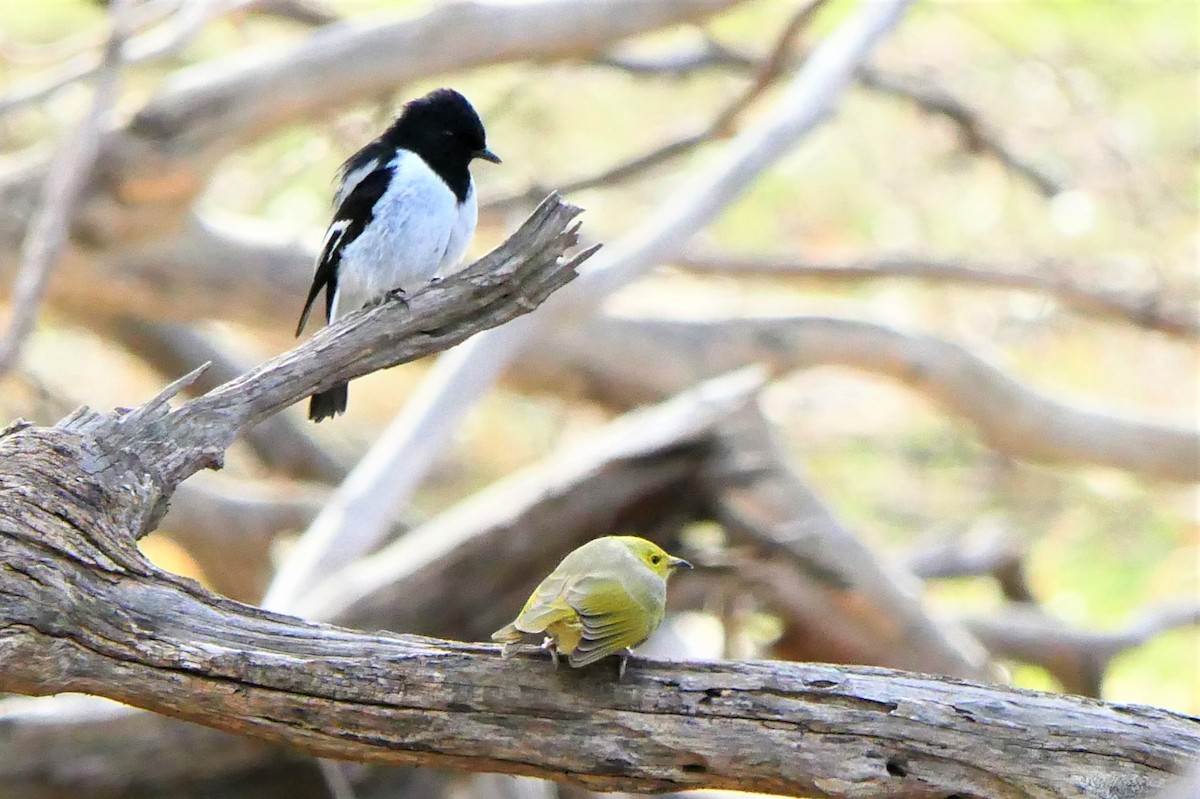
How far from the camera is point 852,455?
11586 mm

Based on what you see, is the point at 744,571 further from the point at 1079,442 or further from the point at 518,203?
the point at 1079,442

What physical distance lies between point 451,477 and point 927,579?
4.46m

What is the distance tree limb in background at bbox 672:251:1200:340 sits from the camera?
27.6 ft

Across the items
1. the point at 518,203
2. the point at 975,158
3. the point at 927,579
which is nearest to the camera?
the point at 518,203

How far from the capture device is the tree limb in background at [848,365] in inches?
324

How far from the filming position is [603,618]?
93.0 inches

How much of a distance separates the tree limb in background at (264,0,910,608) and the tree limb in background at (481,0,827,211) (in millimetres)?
283

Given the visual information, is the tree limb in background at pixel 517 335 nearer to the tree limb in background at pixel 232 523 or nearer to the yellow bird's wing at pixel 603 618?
the tree limb in background at pixel 232 523

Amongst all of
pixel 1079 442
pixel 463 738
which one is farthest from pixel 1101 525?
pixel 463 738

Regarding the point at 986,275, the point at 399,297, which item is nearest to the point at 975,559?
the point at 986,275

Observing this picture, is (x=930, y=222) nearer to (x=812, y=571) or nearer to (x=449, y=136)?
(x=812, y=571)

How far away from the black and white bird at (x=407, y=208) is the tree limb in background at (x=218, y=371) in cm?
410

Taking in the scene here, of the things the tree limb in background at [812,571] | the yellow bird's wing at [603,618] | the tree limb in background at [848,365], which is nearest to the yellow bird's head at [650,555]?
the yellow bird's wing at [603,618]

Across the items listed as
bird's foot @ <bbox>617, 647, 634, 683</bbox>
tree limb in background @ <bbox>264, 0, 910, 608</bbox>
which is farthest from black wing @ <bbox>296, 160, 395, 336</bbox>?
bird's foot @ <bbox>617, 647, 634, 683</bbox>
